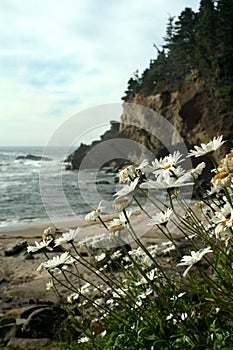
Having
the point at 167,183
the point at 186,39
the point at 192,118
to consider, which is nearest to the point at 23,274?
the point at 167,183

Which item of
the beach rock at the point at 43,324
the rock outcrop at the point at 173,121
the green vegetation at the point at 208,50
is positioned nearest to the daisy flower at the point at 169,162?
the beach rock at the point at 43,324

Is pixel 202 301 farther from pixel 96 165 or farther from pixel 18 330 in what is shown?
pixel 96 165

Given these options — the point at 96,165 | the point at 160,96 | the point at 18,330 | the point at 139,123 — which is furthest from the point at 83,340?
the point at 96,165

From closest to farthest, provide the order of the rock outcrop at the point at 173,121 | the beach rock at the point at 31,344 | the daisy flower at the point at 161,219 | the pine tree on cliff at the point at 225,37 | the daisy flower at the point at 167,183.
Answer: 1. the daisy flower at the point at 167,183
2. the daisy flower at the point at 161,219
3. the beach rock at the point at 31,344
4. the rock outcrop at the point at 173,121
5. the pine tree on cliff at the point at 225,37

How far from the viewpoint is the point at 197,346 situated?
1.56 metres

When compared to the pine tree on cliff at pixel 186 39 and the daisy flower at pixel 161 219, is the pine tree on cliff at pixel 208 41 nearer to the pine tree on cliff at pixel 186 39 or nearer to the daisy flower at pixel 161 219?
the pine tree on cliff at pixel 186 39

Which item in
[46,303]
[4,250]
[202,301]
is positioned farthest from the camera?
[4,250]

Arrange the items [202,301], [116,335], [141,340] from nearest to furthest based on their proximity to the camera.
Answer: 1. [141,340]
2. [202,301]
3. [116,335]

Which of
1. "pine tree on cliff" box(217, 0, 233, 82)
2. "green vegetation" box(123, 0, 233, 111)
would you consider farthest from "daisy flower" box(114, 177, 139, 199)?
"pine tree on cliff" box(217, 0, 233, 82)

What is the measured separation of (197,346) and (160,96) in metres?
31.3

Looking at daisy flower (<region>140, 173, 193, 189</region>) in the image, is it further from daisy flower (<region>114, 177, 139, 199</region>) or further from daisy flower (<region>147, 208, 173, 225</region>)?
daisy flower (<region>147, 208, 173, 225</region>)

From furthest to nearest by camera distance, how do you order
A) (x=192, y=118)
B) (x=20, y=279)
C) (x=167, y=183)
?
1. (x=192, y=118)
2. (x=20, y=279)
3. (x=167, y=183)

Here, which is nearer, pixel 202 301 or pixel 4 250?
pixel 202 301

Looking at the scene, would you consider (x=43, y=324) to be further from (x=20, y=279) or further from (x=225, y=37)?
(x=225, y=37)
